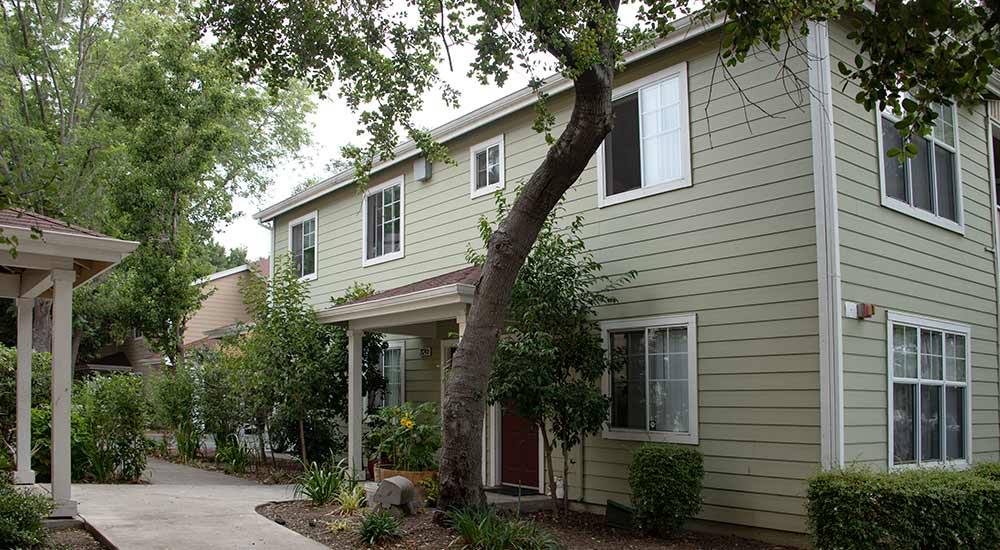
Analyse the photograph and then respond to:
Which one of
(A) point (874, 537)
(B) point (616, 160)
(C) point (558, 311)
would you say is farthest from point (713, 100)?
(A) point (874, 537)

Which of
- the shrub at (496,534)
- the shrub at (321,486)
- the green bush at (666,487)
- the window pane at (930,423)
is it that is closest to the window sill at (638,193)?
the green bush at (666,487)

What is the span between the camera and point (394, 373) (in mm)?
14469

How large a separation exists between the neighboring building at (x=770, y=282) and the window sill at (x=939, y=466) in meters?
0.08

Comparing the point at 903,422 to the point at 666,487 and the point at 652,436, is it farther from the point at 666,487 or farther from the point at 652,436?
the point at 666,487

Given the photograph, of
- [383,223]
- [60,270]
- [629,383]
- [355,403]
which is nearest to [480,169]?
[383,223]

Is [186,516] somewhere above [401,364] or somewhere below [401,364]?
below

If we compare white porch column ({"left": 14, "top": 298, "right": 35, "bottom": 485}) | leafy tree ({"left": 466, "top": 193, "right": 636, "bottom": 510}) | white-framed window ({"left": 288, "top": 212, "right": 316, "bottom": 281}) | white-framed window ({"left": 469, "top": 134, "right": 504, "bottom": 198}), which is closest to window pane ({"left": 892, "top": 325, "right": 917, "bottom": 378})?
leafy tree ({"left": 466, "top": 193, "right": 636, "bottom": 510})

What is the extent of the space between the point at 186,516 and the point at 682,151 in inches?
264

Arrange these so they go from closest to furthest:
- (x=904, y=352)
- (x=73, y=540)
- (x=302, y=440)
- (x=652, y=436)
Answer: (x=73, y=540) < (x=904, y=352) < (x=652, y=436) < (x=302, y=440)

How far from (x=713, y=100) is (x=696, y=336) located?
267cm

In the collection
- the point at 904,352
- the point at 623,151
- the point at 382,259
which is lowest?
the point at 904,352

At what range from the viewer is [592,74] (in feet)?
25.2

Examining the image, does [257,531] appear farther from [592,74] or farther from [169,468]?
[169,468]

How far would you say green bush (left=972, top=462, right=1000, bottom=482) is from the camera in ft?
27.9
